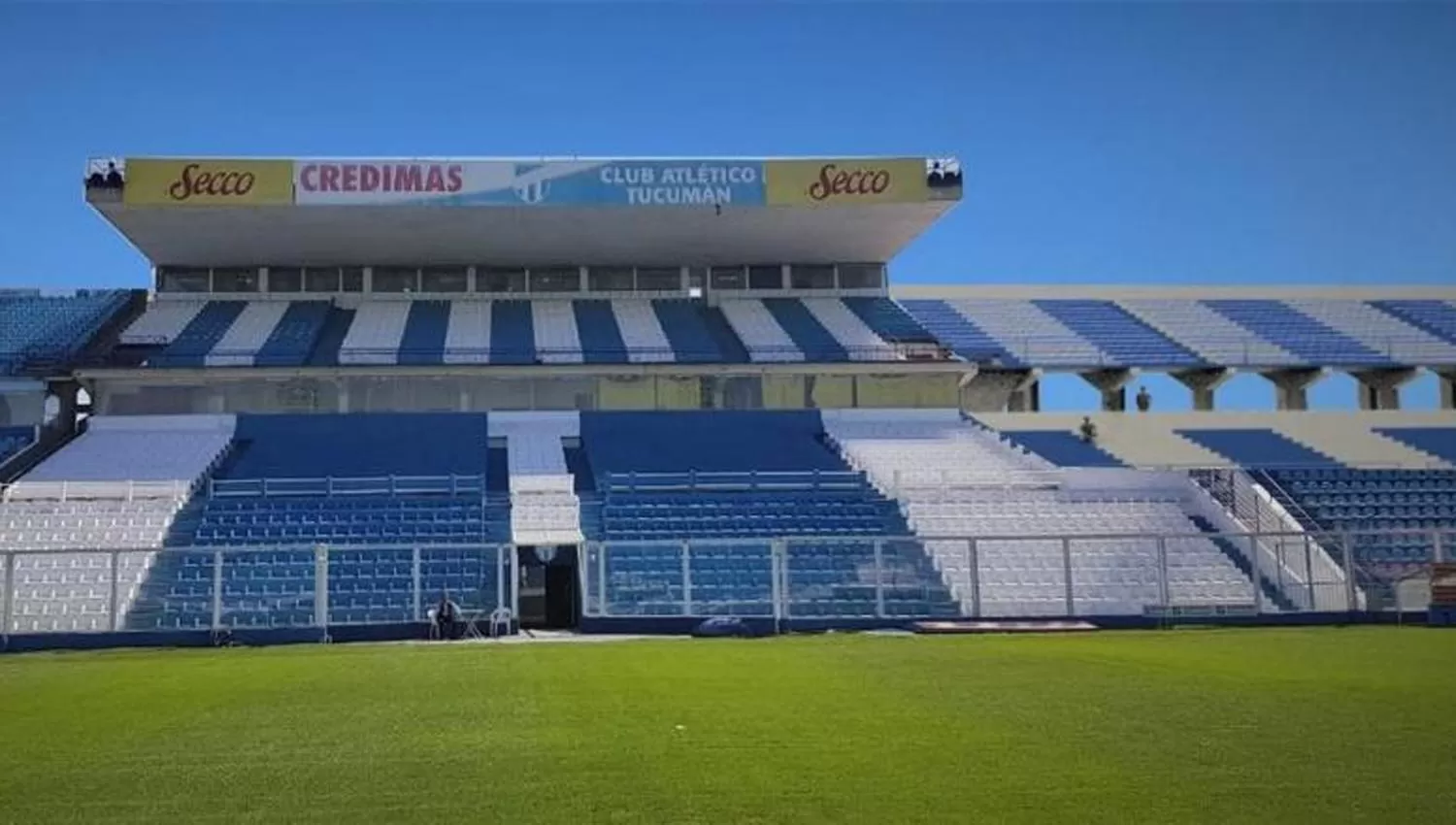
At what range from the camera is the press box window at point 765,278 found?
3556 cm

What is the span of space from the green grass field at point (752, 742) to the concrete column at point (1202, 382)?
26230 millimetres

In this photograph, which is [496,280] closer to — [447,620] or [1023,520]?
[1023,520]

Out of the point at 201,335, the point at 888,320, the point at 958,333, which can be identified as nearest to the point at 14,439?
the point at 201,335

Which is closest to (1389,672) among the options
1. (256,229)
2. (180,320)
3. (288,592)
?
(288,592)

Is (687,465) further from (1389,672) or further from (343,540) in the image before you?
(1389,672)

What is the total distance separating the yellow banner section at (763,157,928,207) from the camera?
99.7ft

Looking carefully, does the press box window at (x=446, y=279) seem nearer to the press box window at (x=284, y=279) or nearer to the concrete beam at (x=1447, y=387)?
the press box window at (x=284, y=279)

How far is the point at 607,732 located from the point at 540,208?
23.6m

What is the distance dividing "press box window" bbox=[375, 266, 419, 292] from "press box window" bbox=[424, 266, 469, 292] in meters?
0.33

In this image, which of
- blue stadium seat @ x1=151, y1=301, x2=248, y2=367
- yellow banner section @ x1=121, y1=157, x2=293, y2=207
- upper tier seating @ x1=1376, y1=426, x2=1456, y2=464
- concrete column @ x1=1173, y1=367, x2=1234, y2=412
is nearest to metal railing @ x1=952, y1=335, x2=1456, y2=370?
concrete column @ x1=1173, y1=367, x2=1234, y2=412

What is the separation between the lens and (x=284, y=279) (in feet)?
113


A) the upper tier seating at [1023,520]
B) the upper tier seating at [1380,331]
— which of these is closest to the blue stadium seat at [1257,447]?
the upper tier seating at [1380,331]

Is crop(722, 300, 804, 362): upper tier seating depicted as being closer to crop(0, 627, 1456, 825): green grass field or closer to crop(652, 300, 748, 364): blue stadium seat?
crop(652, 300, 748, 364): blue stadium seat

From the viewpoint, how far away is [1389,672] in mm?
10125
